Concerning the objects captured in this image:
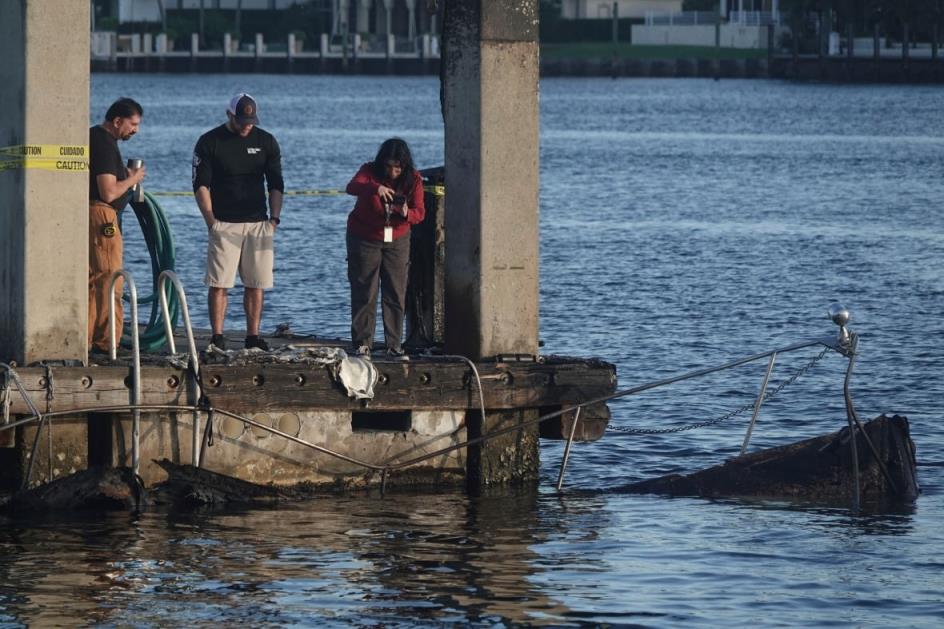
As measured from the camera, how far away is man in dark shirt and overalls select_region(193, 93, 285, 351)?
1306cm

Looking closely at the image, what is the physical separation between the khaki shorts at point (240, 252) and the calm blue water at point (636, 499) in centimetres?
174

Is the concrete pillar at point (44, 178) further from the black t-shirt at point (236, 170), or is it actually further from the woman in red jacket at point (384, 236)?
the woman in red jacket at point (384, 236)

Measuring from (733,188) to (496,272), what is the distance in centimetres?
3837

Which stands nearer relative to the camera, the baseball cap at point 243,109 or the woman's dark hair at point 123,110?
the woman's dark hair at point 123,110

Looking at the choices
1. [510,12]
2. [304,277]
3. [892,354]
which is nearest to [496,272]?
[510,12]

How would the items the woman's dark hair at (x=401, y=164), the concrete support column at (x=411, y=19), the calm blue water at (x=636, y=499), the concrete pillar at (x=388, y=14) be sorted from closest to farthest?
the calm blue water at (x=636, y=499) → the woman's dark hair at (x=401, y=164) → the concrete pillar at (x=388, y=14) → the concrete support column at (x=411, y=19)

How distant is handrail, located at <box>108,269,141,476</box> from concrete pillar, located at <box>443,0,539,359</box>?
91.5 inches

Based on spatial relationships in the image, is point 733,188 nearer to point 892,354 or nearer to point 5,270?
point 892,354

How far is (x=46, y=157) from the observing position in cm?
1182

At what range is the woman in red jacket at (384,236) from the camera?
13.3 m

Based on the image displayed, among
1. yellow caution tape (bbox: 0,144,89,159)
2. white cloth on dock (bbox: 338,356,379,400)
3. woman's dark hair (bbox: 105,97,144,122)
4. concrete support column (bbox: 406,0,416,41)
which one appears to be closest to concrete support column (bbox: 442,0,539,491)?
white cloth on dock (bbox: 338,356,379,400)

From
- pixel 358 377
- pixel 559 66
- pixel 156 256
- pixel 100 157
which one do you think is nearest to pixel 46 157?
pixel 100 157

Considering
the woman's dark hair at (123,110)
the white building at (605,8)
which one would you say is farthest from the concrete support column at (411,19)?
the woman's dark hair at (123,110)

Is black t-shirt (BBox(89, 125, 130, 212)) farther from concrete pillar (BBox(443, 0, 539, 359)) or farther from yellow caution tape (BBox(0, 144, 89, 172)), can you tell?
concrete pillar (BBox(443, 0, 539, 359))
